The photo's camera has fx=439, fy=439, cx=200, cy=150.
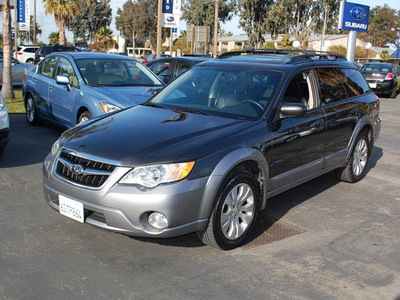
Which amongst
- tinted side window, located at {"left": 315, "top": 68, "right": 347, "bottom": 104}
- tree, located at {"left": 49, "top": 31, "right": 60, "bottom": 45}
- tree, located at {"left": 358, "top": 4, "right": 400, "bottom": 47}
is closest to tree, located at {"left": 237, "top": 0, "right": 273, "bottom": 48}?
tree, located at {"left": 49, "top": 31, "right": 60, "bottom": 45}

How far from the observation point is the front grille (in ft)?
11.6

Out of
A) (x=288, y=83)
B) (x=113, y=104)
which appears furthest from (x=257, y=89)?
(x=113, y=104)

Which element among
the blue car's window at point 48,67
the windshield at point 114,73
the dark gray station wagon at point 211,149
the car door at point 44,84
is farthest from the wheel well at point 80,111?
the dark gray station wagon at point 211,149

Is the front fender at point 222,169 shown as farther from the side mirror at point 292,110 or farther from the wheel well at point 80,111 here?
the wheel well at point 80,111

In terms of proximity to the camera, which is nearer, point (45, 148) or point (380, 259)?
point (380, 259)

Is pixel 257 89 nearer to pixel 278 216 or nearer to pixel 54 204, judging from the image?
pixel 278 216

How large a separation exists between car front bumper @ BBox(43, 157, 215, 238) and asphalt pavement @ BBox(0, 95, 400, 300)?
0.33 m

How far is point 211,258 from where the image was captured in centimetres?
375

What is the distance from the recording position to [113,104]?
6.98m

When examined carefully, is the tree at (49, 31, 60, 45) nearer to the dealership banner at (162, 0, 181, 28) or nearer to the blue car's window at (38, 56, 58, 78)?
the dealership banner at (162, 0, 181, 28)

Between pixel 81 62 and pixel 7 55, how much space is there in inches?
235

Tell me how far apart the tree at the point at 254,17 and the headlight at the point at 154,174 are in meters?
58.2

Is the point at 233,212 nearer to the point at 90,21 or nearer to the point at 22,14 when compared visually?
the point at 22,14

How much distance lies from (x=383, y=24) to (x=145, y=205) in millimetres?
98526
